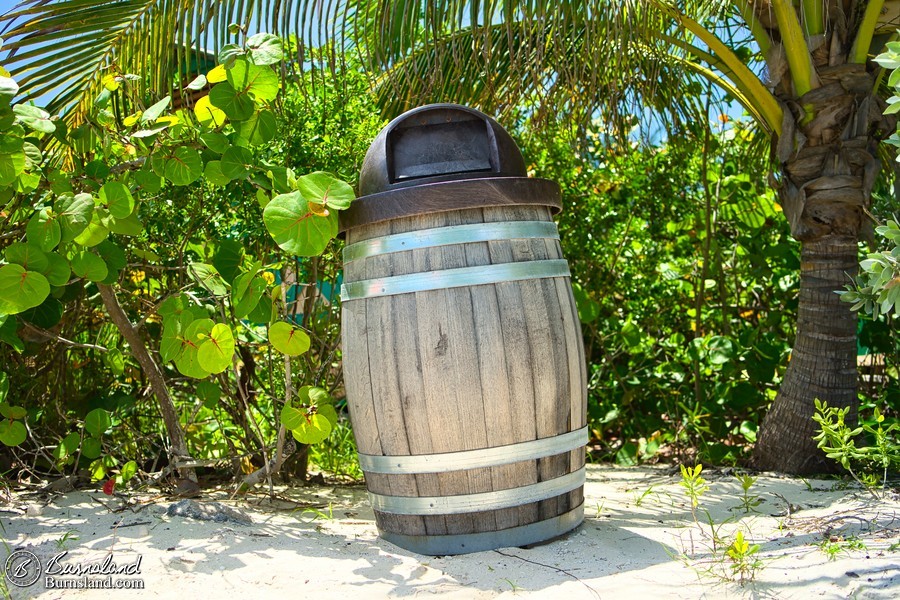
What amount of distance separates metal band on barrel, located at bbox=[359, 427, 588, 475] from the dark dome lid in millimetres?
798

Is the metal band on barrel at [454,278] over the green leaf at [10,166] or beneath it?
beneath

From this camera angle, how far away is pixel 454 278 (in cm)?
234

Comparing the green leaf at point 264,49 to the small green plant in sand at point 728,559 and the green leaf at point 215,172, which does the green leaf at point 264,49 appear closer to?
the green leaf at point 215,172

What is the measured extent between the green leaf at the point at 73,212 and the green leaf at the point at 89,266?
111 mm

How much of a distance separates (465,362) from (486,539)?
521 millimetres

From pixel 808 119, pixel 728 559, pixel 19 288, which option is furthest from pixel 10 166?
pixel 808 119

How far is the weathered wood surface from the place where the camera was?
7.65 ft

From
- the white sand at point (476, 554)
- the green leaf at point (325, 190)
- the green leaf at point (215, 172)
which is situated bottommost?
the white sand at point (476, 554)

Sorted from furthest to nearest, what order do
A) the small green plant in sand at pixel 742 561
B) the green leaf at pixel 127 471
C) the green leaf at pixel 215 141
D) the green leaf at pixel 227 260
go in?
the green leaf at pixel 127 471 < the green leaf at pixel 227 260 < the green leaf at pixel 215 141 < the small green plant in sand at pixel 742 561

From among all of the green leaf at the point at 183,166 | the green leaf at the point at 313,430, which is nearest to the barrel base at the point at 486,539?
the green leaf at the point at 313,430

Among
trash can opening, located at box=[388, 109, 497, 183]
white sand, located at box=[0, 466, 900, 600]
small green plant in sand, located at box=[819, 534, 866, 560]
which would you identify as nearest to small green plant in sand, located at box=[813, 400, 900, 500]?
white sand, located at box=[0, 466, 900, 600]

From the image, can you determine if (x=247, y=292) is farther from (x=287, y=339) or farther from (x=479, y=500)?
(x=479, y=500)

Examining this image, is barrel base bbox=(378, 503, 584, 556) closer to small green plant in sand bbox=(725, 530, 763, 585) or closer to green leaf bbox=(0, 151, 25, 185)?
small green plant in sand bbox=(725, 530, 763, 585)

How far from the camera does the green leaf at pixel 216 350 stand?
2.46 m
